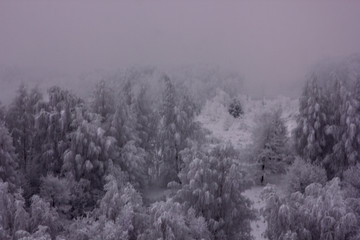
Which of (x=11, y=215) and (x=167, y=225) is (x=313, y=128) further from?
(x=11, y=215)

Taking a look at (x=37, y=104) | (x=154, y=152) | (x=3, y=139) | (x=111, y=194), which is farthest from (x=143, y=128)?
(x=111, y=194)

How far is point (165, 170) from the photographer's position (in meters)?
27.7

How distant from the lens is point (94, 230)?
12273 mm

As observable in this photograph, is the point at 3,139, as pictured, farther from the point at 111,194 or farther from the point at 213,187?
the point at 213,187

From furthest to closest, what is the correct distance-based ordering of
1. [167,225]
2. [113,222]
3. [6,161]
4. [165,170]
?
1. [165,170]
2. [6,161]
3. [113,222]
4. [167,225]

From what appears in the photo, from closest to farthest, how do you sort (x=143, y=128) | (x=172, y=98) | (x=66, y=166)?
(x=66, y=166), (x=172, y=98), (x=143, y=128)

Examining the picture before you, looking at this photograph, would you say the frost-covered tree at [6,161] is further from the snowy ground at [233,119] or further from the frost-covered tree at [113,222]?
the snowy ground at [233,119]

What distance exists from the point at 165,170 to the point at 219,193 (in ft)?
35.7

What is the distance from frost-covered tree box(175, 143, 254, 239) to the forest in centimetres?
5

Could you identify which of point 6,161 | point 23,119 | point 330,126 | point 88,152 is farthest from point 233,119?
point 6,161

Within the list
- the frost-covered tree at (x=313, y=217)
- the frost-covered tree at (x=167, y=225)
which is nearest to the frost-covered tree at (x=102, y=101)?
the frost-covered tree at (x=167, y=225)

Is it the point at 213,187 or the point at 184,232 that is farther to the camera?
the point at 213,187

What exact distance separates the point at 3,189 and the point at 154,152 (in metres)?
17.1

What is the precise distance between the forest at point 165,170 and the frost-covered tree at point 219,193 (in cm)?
5
